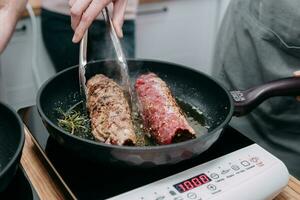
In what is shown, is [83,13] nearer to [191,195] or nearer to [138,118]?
[138,118]

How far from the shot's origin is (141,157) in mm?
582

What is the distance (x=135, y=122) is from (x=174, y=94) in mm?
153

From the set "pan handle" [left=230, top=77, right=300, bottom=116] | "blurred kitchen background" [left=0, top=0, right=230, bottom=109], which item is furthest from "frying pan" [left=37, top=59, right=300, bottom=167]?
"blurred kitchen background" [left=0, top=0, right=230, bottom=109]

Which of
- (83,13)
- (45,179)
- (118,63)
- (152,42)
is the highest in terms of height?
(83,13)

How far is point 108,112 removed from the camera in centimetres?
74

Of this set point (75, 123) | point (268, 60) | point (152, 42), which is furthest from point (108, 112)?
point (152, 42)

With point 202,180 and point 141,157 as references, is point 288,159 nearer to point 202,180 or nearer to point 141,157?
point 202,180

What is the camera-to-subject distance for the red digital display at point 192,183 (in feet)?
2.01

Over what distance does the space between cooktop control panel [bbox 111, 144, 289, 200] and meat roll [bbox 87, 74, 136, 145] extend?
0.10m

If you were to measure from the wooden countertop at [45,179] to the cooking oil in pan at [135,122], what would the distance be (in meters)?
0.07

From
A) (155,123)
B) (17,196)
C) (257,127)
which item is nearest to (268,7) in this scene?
(257,127)

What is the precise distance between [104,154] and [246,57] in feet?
2.28

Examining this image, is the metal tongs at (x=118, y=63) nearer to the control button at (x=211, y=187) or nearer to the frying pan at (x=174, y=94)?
the frying pan at (x=174, y=94)

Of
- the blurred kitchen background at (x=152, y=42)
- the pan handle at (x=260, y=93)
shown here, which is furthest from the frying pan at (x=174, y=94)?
the blurred kitchen background at (x=152, y=42)
